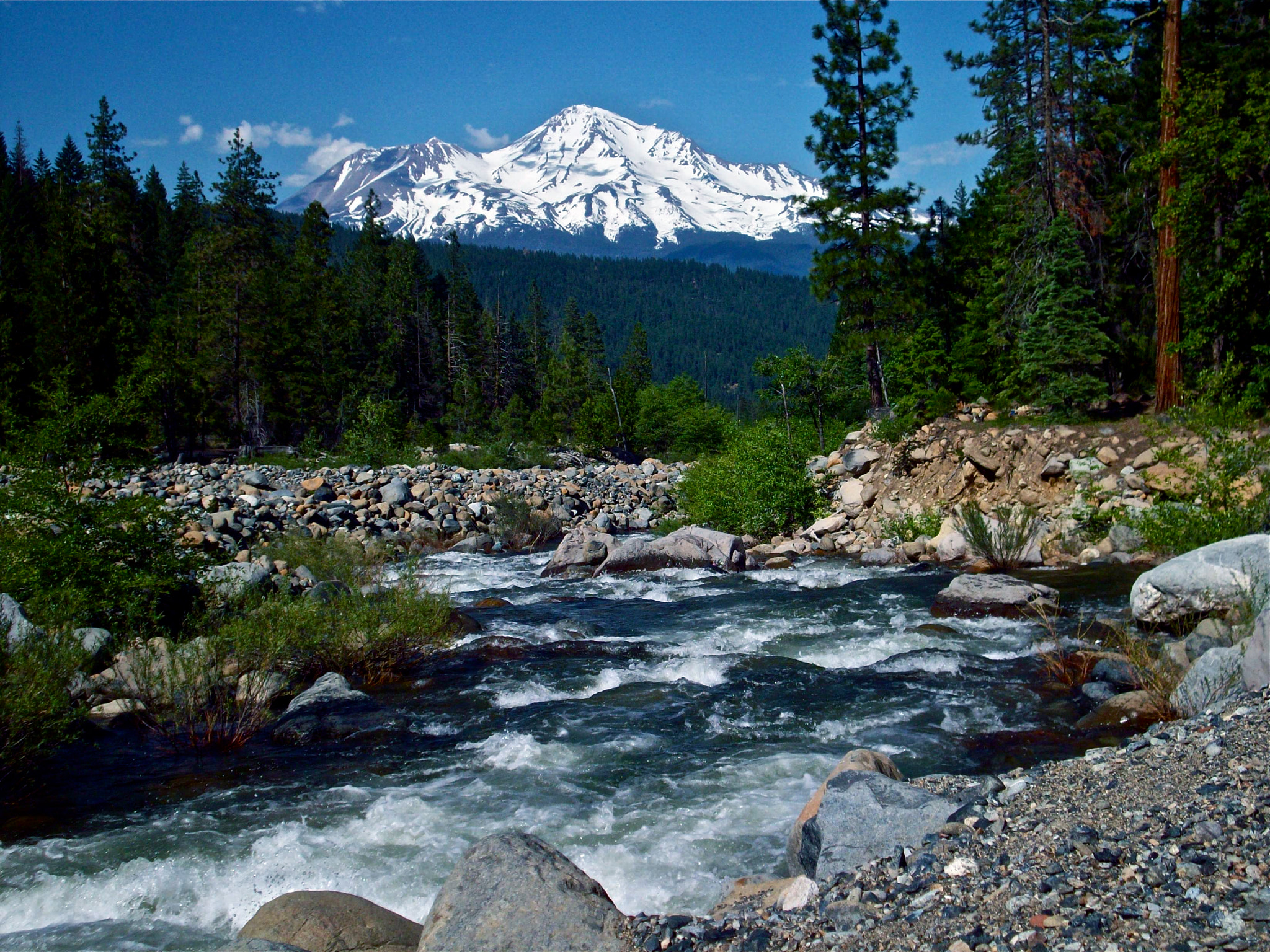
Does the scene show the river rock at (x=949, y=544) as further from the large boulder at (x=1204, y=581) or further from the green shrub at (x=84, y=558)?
the green shrub at (x=84, y=558)

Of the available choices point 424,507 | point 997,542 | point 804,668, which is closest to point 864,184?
point 997,542

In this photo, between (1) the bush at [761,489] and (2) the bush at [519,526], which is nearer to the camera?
(1) the bush at [761,489]

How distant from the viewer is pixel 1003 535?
14102 millimetres

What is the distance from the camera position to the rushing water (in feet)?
16.4

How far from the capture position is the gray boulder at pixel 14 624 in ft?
23.2

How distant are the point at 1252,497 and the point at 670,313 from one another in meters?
192

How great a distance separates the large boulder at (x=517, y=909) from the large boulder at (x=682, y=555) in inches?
493

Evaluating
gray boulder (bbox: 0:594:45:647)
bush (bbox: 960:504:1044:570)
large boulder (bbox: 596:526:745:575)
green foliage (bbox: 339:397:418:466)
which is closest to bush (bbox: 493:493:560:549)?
large boulder (bbox: 596:526:745:575)

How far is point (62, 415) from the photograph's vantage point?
9727 millimetres

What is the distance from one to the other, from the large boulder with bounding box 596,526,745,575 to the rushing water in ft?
16.9

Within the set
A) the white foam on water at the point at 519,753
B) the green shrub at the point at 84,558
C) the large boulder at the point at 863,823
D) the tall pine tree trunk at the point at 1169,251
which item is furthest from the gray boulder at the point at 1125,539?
the green shrub at the point at 84,558

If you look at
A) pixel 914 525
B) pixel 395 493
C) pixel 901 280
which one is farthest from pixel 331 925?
pixel 901 280

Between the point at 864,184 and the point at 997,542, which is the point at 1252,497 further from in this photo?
the point at 864,184

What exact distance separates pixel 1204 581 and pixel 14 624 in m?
11.8
